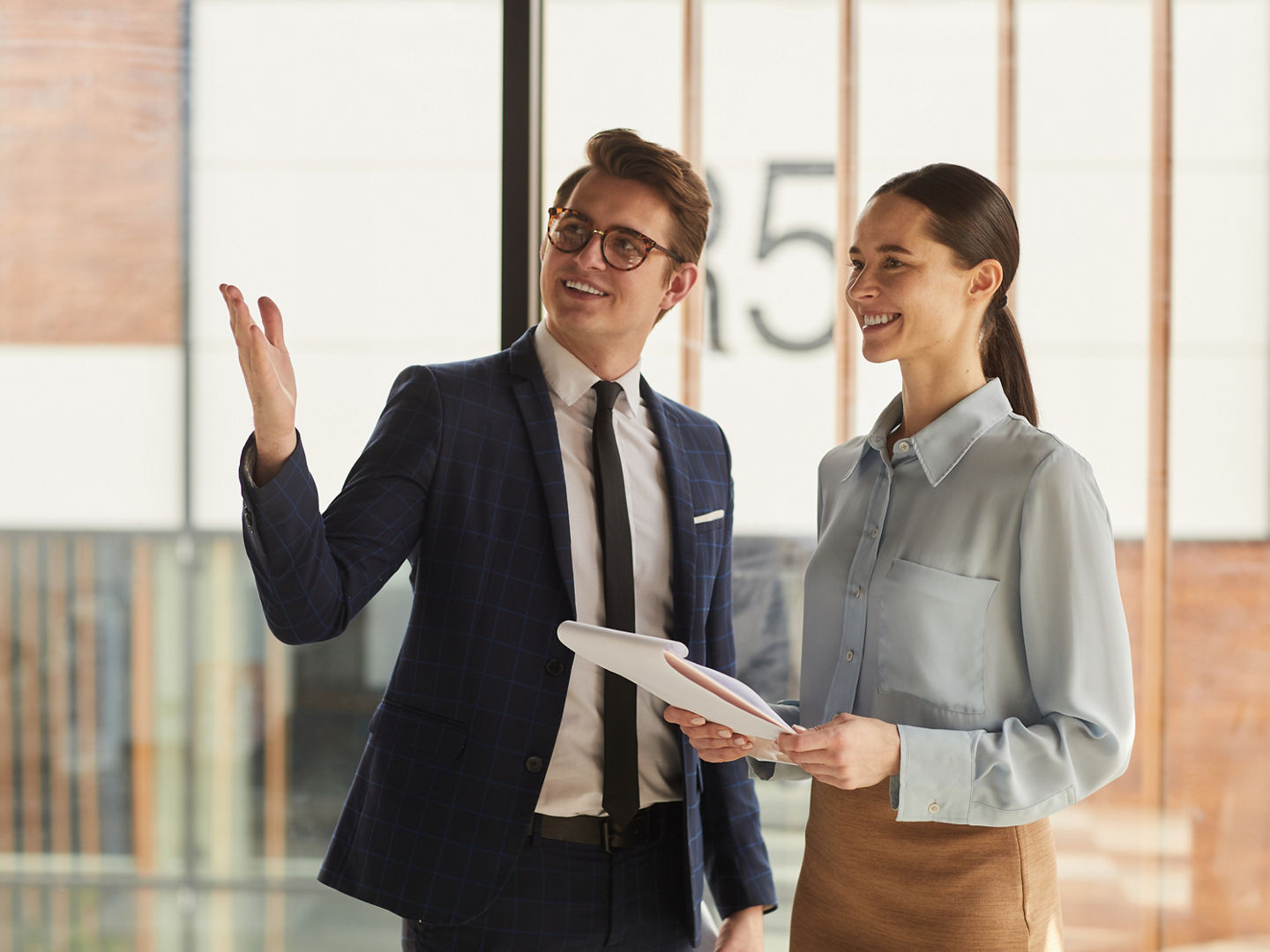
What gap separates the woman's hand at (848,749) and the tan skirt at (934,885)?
0.14 metres

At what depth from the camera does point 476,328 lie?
2.28m

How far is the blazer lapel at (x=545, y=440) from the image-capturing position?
58.9 inches

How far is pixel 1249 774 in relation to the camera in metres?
2.21

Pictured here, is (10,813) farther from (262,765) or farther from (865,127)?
(865,127)

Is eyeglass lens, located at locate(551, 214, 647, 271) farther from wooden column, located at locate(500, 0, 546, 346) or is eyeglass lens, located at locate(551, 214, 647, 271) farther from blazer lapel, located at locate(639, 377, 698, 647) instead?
wooden column, located at locate(500, 0, 546, 346)

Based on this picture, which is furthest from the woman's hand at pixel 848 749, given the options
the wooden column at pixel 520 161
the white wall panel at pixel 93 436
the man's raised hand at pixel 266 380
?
the white wall panel at pixel 93 436

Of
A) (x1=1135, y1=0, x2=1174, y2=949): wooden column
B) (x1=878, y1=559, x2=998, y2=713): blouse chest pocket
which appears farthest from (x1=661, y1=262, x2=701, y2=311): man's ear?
(x1=1135, y1=0, x2=1174, y2=949): wooden column

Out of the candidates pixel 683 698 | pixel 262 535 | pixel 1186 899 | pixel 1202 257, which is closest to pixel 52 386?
pixel 262 535

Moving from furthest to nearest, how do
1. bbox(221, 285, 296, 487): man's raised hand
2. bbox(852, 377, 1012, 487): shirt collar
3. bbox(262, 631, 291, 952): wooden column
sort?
bbox(262, 631, 291, 952): wooden column
bbox(852, 377, 1012, 487): shirt collar
bbox(221, 285, 296, 487): man's raised hand

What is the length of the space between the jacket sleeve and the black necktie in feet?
0.88

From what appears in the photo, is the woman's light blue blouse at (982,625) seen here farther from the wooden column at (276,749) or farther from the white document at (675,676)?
the wooden column at (276,749)

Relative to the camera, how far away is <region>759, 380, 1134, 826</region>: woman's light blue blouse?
119 cm

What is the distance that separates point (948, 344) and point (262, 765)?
70.2 inches

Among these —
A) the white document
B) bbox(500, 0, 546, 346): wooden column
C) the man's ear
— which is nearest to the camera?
the white document
